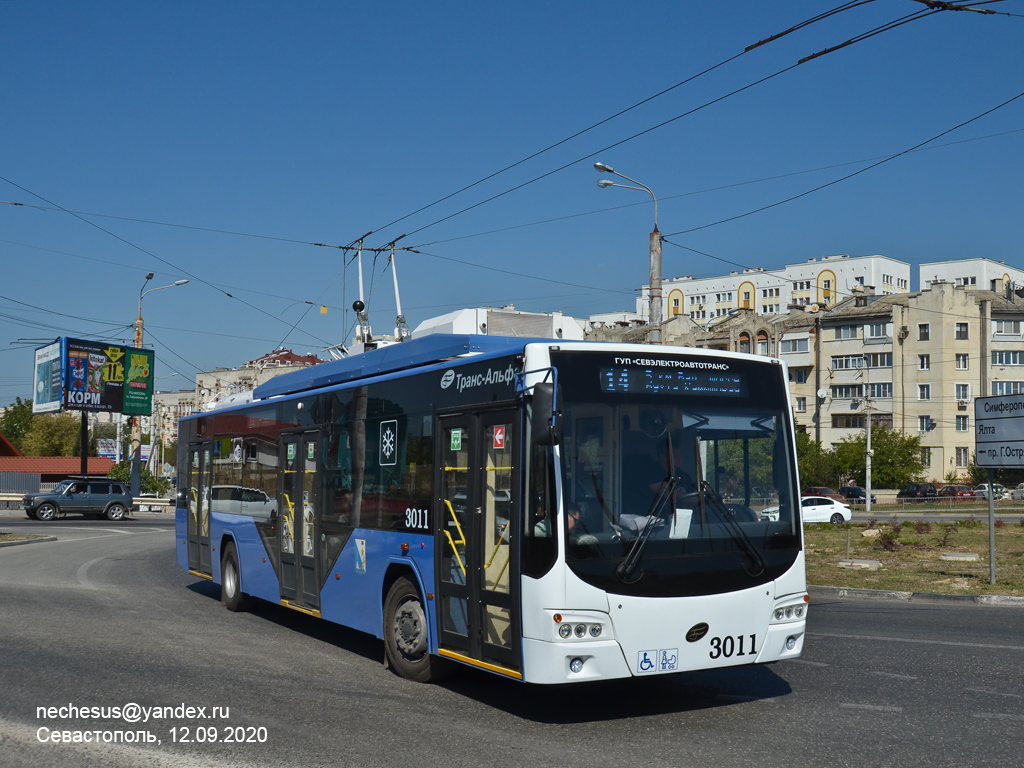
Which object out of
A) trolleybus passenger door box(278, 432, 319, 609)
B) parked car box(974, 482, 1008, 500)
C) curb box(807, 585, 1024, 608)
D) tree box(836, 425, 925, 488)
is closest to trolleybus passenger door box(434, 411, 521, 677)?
trolleybus passenger door box(278, 432, 319, 609)

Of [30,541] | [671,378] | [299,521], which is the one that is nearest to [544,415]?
[671,378]

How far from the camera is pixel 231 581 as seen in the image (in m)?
13.9

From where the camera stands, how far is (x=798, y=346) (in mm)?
90562

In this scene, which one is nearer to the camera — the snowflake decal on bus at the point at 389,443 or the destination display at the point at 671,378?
the destination display at the point at 671,378

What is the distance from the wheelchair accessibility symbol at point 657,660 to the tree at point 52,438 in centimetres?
9823

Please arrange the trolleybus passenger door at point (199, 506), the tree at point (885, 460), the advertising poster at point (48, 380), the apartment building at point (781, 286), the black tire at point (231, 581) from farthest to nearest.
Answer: the apartment building at point (781, 286) < the tree at point (885, 460) < the advertising poster at point (48, 380) < the trolleybus passenger door at point (199, 506) < the black tire at point (231, 581)

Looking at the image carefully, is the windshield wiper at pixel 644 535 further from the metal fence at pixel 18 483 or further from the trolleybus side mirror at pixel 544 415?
the metal fence at pixel 18 483

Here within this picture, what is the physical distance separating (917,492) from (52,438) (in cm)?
7741

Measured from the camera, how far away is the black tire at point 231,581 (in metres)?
13.6

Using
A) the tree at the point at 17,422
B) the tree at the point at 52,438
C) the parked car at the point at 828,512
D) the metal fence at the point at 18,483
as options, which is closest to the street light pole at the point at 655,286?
the parked car at the point at 828,512

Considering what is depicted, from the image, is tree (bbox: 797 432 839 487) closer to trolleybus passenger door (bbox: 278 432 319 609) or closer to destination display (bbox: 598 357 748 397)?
trolleybus passenger door (bbox: 278 432 319 609)

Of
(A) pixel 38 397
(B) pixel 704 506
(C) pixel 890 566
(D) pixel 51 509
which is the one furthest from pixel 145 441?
(B) pixel 704 506

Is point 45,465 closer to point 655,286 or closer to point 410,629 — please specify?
point 655,286

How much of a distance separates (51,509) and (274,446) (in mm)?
36333
